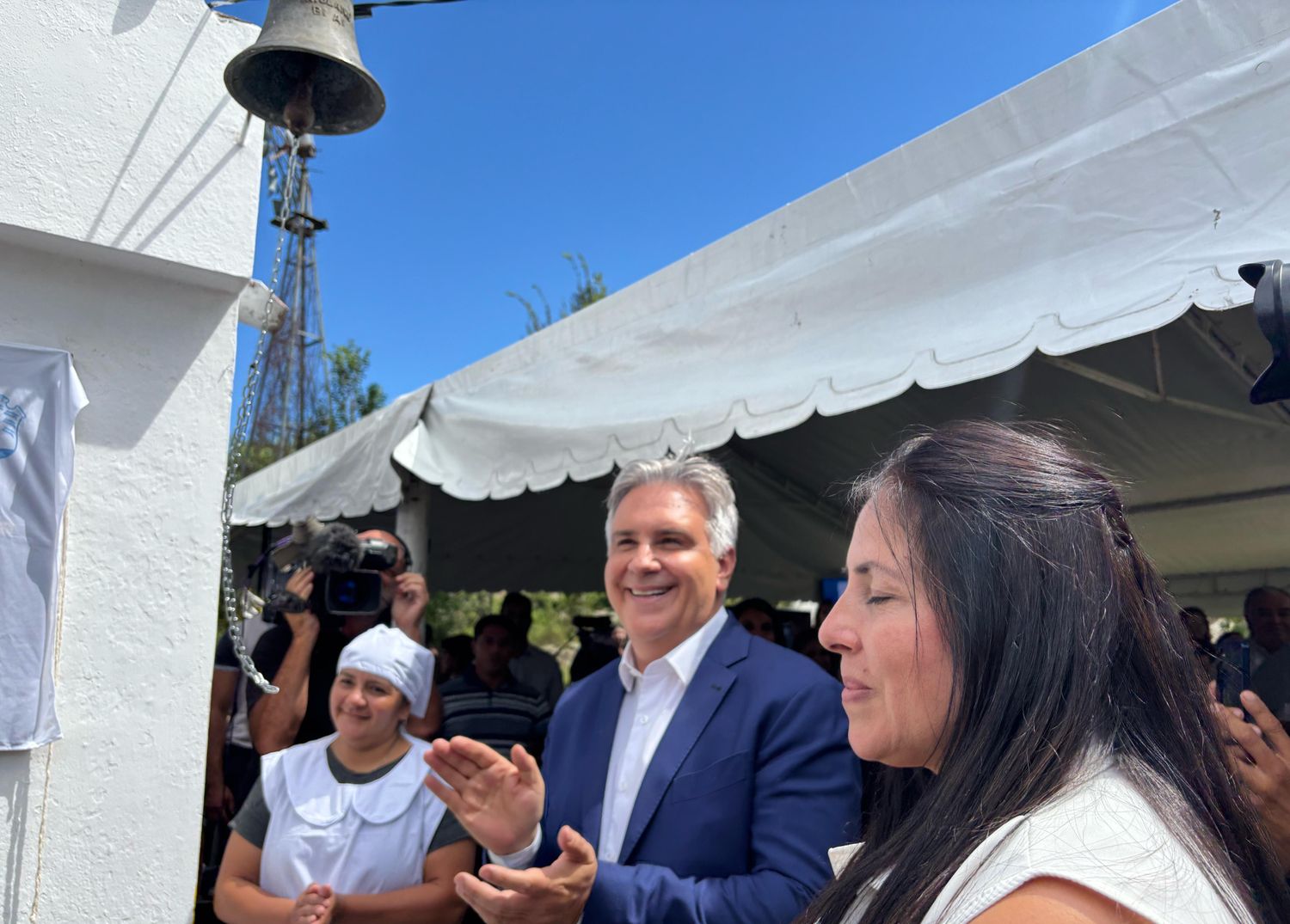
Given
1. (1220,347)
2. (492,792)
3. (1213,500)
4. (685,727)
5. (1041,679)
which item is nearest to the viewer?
(1041,679)

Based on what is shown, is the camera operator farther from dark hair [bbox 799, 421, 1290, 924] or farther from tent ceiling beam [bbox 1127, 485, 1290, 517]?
tent ceiling beam [bbox 1127, 485, 1290, 517]

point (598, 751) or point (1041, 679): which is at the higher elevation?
point (1041, 679)

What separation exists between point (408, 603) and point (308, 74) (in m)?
1.84

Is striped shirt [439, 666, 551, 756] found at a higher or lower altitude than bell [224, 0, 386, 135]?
lower

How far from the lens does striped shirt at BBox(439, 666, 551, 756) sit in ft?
12.0

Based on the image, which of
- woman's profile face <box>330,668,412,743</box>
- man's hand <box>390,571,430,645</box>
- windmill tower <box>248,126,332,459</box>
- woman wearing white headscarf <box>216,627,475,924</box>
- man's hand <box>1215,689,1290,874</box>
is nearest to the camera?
man's hand <box>1215,689,1290,874</box>

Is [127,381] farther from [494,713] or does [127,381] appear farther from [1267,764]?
[1267,764]

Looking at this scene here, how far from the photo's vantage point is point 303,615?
3.26 meters

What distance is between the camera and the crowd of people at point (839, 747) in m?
0.87

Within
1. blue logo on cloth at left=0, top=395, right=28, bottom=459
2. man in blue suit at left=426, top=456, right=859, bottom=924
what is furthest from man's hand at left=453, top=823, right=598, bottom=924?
blue logo on cloth at left=0, top=395, right=28, bottom=459

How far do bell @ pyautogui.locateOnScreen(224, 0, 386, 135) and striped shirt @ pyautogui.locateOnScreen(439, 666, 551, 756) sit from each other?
2.21 meters

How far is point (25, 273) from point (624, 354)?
190cm

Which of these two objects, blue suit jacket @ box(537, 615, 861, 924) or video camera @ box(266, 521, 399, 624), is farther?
video camera @ box(266, 521, 399, 624)

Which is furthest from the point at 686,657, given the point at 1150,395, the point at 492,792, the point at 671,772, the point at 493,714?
the point at 1150,395
